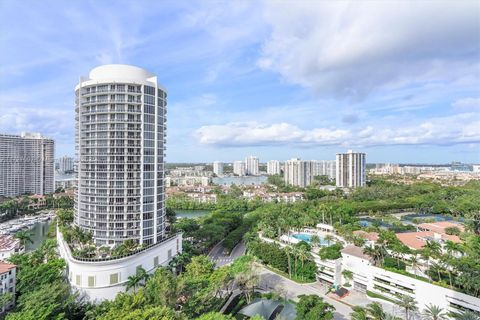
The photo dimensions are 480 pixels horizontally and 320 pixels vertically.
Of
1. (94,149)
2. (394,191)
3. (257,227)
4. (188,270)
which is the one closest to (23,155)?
(94,149)

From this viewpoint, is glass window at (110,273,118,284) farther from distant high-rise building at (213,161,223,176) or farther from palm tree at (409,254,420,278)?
distant high-rise building at (213,161,223,176)

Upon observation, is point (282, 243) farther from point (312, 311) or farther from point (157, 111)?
point (157, 111)

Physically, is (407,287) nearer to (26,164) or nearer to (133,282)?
(133,282)

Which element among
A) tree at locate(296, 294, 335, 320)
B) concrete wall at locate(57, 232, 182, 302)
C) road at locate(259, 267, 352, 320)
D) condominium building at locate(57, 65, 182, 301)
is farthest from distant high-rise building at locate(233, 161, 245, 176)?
tree at locate(296, 294, 335, 320)

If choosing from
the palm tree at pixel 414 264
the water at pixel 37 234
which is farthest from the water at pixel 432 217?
the water at pixel 37 234

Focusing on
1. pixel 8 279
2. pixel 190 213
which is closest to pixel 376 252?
pixel 8 279

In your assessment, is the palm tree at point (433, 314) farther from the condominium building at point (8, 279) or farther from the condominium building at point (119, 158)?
the condominium building at point (8, 279)
